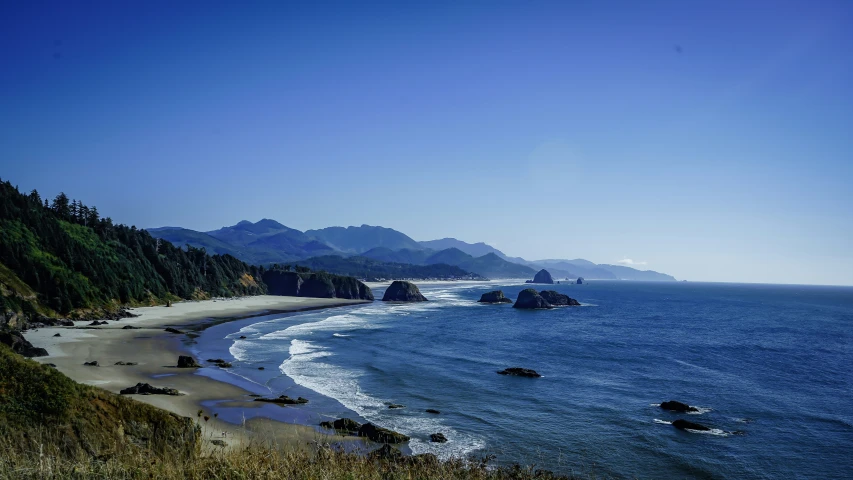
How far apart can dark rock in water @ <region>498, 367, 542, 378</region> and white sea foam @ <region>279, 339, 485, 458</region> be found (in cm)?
1196

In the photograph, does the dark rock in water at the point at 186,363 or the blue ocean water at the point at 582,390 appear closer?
the blue ocean water at the point at 582,390

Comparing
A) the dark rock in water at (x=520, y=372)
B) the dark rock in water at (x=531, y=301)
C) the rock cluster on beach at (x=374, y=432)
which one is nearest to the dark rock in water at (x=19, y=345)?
the rock cluster on beach at (x=374, y=432)

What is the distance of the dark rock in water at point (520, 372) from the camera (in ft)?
128

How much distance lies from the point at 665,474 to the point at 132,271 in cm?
8499

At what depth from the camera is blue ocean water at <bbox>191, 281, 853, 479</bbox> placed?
875 inches

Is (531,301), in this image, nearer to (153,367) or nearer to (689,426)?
(689,426)

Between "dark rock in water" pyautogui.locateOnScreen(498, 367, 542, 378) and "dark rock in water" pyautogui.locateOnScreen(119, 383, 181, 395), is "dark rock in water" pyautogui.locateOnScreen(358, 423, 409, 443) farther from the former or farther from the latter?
"dark rock in water" pyautogui.locateOnScreen(498, 367, 542, 378)

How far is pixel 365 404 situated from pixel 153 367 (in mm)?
18422

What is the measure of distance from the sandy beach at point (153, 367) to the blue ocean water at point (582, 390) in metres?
2.64

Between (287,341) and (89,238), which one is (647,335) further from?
(89,238)

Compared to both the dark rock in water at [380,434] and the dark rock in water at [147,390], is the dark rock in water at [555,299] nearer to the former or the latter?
the dark rock in water at [147,390]

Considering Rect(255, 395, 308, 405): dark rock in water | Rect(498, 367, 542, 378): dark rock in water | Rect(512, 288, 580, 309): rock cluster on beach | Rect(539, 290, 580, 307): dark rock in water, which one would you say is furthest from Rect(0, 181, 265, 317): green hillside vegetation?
Rect(539, 290, 580, 307): dark rock in water

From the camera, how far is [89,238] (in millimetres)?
79500

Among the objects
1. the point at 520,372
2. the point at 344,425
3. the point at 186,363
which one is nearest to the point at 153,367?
the point at 186,363
